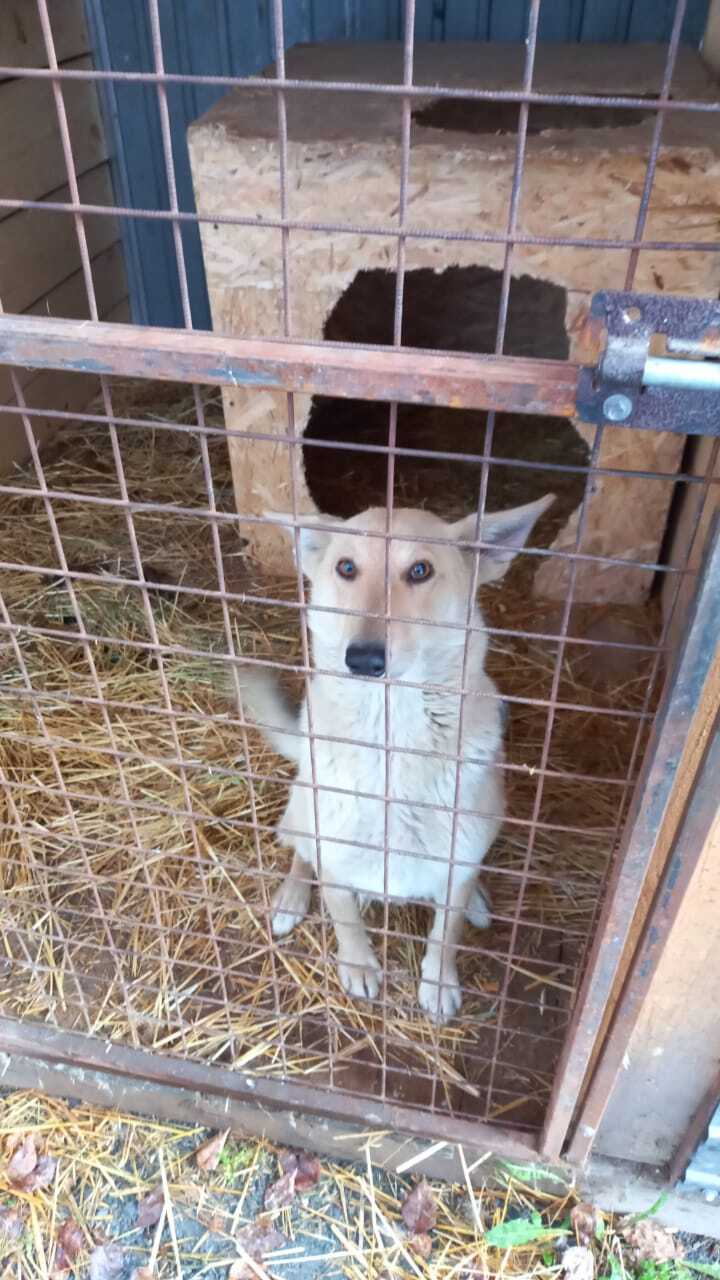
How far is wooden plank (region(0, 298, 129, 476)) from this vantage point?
431cm

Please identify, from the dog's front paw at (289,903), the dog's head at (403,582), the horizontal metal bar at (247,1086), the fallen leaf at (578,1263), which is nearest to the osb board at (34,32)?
the dog's head at (403,582)

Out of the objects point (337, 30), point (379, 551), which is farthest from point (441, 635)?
point (337, 30)

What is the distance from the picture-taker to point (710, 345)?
3.39 ft

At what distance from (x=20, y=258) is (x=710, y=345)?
13.0 ft

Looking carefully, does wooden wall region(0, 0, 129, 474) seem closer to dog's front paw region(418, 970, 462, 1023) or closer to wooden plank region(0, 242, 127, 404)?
wooden plank region(0, 242, 127, 404)

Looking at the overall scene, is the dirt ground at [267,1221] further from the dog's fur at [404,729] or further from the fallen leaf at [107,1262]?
the dog's fur at [404,729]

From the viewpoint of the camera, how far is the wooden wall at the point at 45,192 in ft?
13.3

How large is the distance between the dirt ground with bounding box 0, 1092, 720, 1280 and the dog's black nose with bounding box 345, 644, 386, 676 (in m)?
1.27

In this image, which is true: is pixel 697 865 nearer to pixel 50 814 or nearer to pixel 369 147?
pixel 50 814

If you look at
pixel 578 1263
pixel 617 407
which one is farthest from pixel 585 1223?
pixel 617 407

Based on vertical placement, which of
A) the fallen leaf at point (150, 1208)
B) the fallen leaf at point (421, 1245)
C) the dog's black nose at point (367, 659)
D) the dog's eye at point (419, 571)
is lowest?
the fallen leaf at point (150, 1208)

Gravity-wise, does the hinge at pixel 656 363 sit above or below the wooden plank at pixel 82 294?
above

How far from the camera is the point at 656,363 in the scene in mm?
1037

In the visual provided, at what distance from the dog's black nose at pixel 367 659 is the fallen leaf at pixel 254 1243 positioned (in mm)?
1356
